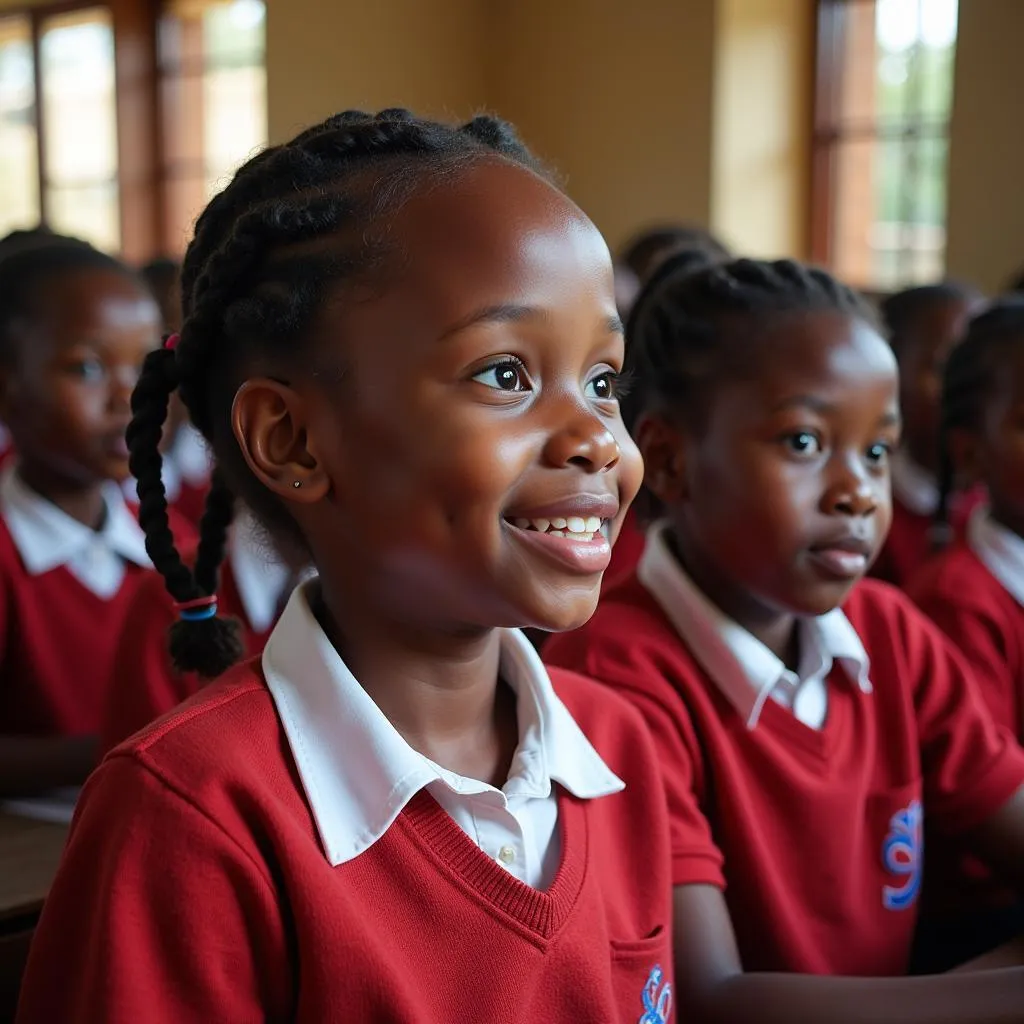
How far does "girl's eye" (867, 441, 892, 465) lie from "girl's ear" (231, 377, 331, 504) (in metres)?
0.70

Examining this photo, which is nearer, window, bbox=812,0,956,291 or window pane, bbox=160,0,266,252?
window, bbox=812,0,956,291

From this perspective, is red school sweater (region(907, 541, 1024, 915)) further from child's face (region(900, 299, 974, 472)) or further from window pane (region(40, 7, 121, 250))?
window pane (region(40, 7, 121, 250))

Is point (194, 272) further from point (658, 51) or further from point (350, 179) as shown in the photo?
point (658, 51)

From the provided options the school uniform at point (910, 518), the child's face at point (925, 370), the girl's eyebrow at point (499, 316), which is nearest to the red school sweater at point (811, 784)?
the girl's eyebrow at point (499, 316)

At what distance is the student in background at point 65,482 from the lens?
1.88 meters

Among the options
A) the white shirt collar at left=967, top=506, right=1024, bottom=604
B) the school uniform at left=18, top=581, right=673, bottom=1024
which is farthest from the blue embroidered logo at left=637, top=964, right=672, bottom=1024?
the white shirt collar at left=967, top=506, right=1024, bottom=604

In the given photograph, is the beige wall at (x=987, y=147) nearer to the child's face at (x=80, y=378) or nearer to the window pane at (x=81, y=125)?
the child's face at (x=80, y=378)

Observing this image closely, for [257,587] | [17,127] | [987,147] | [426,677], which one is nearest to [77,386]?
[257,587]

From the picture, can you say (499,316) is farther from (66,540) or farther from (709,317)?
(66,540)

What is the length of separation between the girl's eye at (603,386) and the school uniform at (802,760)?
1.36 ft

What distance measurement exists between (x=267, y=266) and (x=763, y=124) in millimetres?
5044

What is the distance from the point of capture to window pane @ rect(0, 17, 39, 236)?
8265 millimetres

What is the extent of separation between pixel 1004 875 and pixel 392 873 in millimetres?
811

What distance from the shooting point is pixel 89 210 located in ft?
27.3
